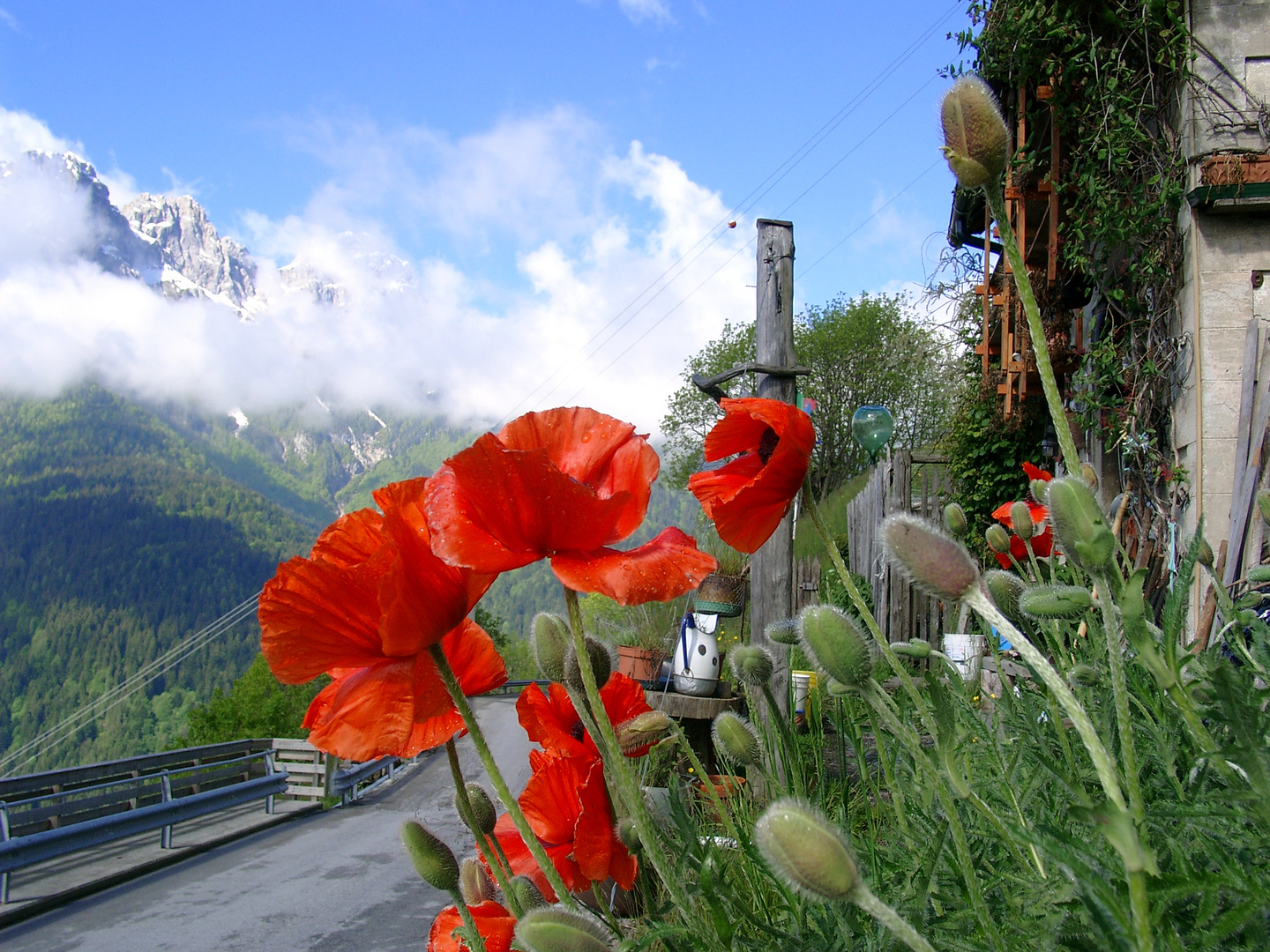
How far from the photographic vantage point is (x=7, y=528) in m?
106

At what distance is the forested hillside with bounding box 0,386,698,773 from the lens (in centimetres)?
8494

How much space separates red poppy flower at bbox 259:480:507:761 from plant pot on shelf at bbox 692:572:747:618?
14.8ft

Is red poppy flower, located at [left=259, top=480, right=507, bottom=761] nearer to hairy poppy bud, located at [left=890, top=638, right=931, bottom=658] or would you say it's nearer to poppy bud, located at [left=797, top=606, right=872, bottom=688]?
poppy bud, located at [left=797, top=606, right=872, bottom=688]

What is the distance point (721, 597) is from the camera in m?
5.39

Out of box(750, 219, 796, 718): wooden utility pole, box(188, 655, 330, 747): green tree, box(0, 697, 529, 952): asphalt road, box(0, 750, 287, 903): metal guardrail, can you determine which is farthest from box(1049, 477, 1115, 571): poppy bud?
box(188, 655, 330, 747): green tree

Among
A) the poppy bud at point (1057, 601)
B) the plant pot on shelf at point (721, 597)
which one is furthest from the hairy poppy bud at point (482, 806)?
the plant pot on shelf at point (721, 597)

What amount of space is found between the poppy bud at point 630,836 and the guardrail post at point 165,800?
8.10 meters

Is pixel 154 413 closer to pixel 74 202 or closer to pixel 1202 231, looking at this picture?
pixel 74 202

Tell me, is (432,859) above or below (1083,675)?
below

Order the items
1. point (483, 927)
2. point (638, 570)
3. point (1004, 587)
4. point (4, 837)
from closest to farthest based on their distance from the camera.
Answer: point (638, 570)
point (483, 927)
point (1004, 587)
point (4, 837)

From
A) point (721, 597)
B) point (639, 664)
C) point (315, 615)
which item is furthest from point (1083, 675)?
point (639, 664)

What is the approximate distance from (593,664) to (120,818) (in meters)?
7.54

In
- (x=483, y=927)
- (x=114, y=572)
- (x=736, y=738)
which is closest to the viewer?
(x=483, y=927)

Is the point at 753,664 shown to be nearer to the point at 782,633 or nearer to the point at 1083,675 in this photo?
the point at 782,633
